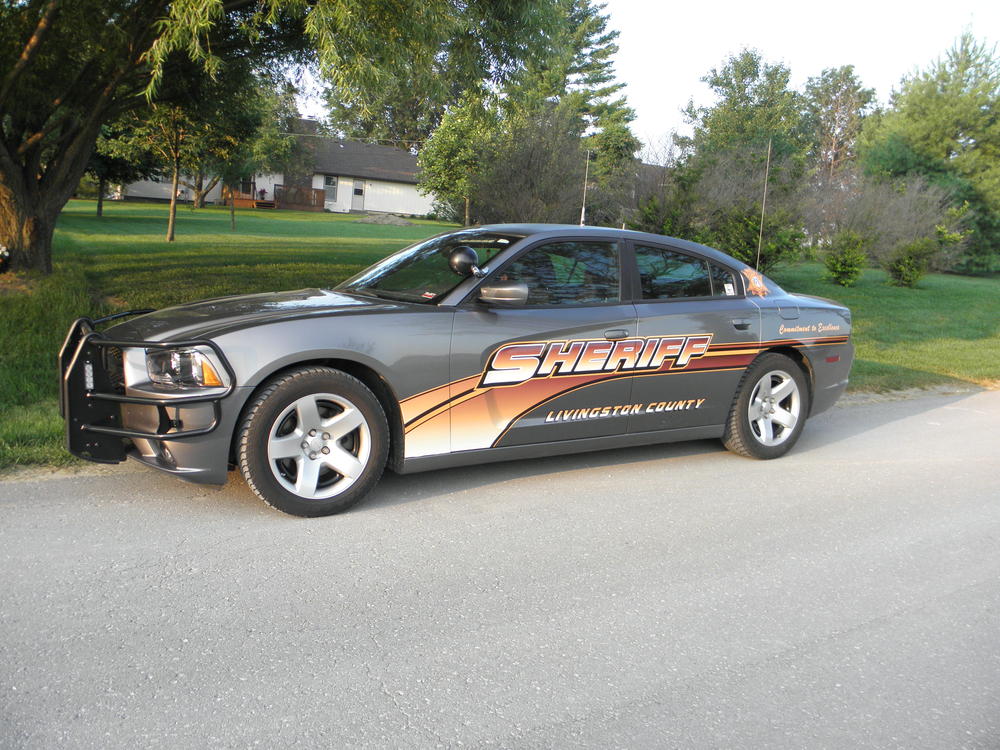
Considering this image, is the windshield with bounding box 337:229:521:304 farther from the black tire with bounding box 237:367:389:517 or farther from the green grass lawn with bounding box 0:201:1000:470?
the green grass lawn with bounding box 0:201:1000:470

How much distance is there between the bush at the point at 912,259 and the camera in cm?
2305

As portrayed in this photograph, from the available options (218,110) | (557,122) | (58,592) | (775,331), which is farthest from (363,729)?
(557,122)

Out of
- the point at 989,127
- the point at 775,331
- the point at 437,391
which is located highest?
the point at 989,127

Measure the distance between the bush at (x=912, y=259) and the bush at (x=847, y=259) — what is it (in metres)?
2.35

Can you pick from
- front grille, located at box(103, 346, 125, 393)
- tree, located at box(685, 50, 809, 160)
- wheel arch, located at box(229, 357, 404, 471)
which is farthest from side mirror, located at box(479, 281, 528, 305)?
tree, located at box(685, 50, 809, 160)

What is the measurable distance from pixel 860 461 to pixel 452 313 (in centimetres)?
356

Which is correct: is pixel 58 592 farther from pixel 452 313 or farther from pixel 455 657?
pixel 452 313

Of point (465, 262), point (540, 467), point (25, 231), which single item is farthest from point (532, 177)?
point (465, 262)

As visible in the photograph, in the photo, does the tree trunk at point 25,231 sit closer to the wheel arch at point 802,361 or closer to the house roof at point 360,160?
the wheel arch at point 802,361

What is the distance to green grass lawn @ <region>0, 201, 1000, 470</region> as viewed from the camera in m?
6.80

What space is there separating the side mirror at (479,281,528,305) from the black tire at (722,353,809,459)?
6.92 ft

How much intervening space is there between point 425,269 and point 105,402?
209cm

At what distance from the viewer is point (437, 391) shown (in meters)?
4.73

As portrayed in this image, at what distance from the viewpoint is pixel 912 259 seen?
75.8 feet
